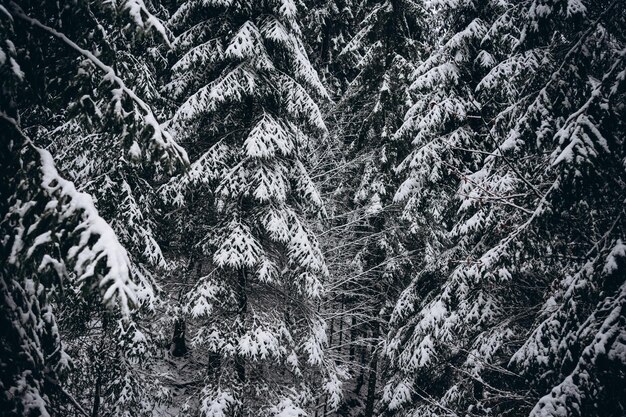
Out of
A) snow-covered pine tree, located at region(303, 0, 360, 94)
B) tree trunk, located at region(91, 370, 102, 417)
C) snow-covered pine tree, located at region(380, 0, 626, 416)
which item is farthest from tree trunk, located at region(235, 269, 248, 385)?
snow-covered pine tree, located at region(303, 0, 360, 94)

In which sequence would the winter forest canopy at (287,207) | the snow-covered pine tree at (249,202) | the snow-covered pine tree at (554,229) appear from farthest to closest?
1. the snow-covered pine tree at (249,202)
2. the snow-covered pine tree at (554,229)
3. the winter forest canopy at (287,207)

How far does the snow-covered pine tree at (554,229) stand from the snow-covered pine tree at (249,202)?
3.06 m

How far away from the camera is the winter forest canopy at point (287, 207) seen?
263cm

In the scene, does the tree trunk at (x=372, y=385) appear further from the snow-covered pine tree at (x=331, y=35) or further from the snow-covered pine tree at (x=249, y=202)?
the snow-covered pine tree at (x=331, y=35)

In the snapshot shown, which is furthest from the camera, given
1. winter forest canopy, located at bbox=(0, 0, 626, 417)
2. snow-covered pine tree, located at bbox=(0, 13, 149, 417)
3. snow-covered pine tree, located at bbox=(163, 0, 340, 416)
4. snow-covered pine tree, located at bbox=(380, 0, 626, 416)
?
snow-covered pine tree, located at bbox=(163, 0, 340, 416)

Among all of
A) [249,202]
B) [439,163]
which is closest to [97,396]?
[249,202]

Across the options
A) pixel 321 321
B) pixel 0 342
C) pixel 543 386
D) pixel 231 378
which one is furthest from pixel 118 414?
pixel 543 386

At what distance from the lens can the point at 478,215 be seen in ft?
24.0

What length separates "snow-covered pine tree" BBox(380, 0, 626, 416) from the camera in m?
3.25

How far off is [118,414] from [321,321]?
468 cm

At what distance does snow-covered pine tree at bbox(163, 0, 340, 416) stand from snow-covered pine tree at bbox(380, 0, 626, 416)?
120 inches

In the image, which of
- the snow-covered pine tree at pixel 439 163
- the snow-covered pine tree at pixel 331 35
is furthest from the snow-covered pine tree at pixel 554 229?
the snow-covered pine tree at pixel 331 35

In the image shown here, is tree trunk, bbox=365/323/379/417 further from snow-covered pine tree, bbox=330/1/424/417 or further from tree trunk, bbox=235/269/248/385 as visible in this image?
tree trunk, bbox=235/269/248/385

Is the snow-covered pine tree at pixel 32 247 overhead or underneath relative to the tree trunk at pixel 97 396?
overhead
